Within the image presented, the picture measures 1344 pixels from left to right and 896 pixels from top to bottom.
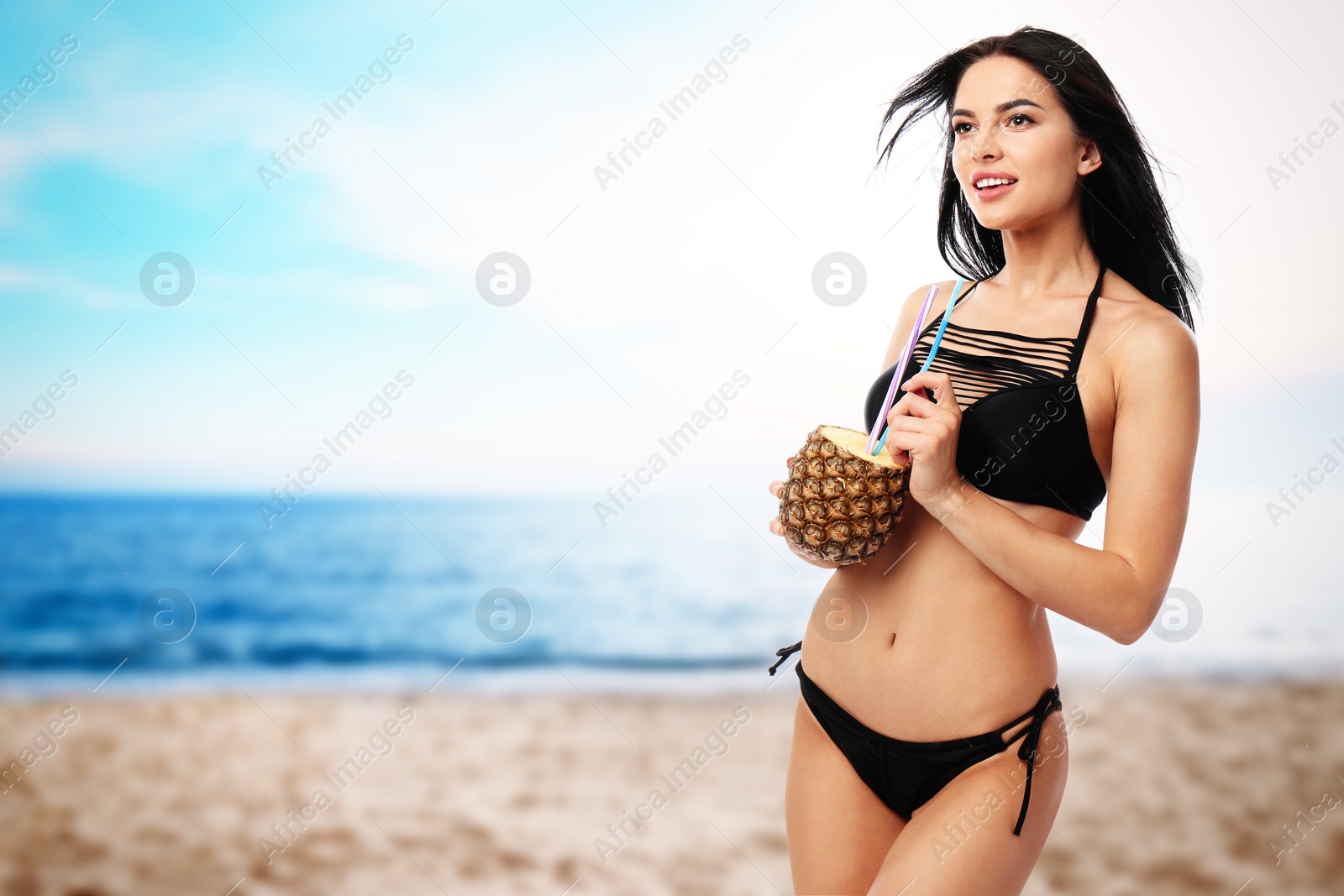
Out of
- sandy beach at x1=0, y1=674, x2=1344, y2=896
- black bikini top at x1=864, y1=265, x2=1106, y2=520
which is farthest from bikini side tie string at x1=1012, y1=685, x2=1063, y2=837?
sandy beach at x1=0, y1=674, x2=1344, y2=896

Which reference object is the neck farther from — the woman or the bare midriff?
the bare midriff

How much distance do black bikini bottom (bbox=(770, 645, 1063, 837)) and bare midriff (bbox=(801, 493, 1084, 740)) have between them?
17mm

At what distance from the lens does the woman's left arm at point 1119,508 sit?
4.73ft

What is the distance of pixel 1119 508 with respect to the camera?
1.47 meters

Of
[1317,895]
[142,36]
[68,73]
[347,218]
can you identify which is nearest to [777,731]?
[1317,895]

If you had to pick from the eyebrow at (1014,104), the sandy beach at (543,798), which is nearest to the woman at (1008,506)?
the eyebrow at (1014,104)

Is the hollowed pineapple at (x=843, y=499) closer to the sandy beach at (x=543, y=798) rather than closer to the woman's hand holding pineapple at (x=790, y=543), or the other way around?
the woman's hand holding pineapple at (x=790, y=543)

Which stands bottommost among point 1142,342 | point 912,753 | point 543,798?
point 543,798

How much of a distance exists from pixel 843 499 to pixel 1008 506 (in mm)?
344

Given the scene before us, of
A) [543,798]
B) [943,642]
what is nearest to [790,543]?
[943,642]

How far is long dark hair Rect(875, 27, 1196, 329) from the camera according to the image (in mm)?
1665

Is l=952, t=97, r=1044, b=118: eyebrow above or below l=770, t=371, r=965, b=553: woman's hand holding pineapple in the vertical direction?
above

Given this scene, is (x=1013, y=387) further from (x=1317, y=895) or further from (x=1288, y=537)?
(x=1288, y=537)

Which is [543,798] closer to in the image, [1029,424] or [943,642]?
[943,642]
